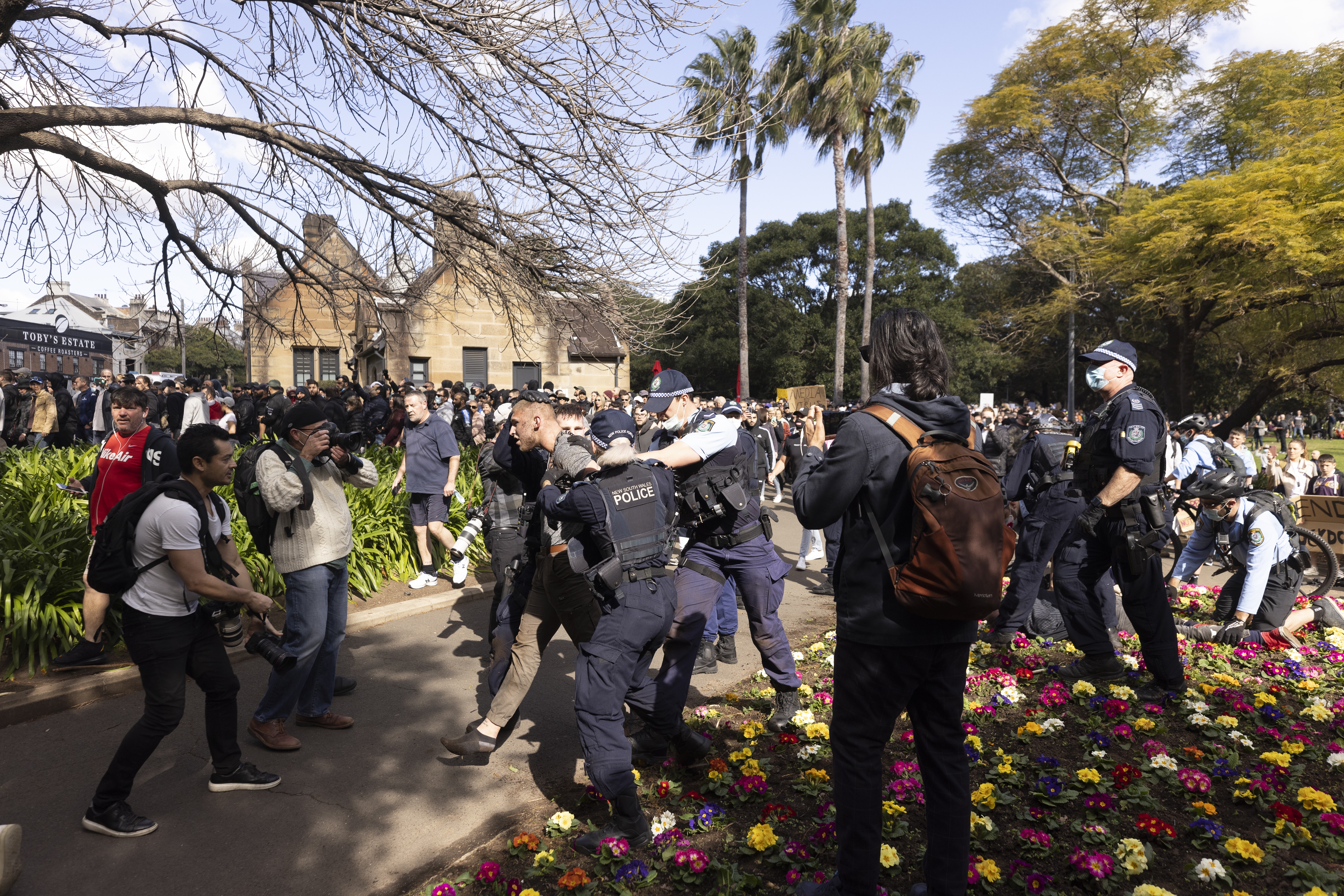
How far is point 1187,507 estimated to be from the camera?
6.77m

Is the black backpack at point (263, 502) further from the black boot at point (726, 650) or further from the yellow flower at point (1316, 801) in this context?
the yellow flower at point (1316, 801)

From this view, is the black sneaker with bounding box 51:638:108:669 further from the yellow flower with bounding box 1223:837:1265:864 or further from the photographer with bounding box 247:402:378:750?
the yellow flower with bounding box 1223:837:1265:864

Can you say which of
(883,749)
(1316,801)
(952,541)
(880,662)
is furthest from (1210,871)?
(952,541)

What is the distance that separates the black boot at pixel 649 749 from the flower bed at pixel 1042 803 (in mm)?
70

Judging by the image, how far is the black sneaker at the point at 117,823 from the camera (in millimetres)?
3352

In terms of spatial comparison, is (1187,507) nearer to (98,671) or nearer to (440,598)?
(440,598)

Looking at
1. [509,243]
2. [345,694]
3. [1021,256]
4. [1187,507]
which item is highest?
[1021,256]

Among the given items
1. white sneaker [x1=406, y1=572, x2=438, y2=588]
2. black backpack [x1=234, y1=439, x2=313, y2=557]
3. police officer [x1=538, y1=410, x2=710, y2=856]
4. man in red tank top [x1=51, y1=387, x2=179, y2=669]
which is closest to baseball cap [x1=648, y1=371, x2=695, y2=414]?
police officer [x1=538, y1=410, x2=710, y2=856]

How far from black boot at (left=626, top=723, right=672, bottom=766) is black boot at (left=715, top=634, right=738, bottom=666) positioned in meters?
1.82

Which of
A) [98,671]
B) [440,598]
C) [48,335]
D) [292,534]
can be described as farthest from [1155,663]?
[48,335]

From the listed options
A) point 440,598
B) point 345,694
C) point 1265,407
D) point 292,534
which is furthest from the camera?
point 1265,407

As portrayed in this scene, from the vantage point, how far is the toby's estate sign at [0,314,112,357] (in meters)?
42.8

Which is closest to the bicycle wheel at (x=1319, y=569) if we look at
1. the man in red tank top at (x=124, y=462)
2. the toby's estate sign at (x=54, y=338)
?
the man in red tank top at (x=124, y=462)

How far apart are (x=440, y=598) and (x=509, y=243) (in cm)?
325
